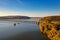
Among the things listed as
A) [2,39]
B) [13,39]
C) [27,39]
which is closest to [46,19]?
[27,39]

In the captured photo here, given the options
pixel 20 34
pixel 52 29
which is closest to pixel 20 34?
pixel 20 34

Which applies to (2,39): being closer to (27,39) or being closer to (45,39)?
(27,39)

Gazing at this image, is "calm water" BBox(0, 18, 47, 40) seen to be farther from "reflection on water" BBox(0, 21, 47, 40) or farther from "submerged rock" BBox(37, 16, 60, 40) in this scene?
"submerged rock" BBox(37, 16, 60, 40)

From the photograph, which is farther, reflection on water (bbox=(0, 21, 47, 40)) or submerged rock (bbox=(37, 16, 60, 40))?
reflection on water (bbox=(0, 21, 47, 40))

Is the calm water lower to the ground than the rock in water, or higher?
lower

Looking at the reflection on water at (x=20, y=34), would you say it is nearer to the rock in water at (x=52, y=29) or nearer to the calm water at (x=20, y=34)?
the calm water at (x=20, y=34)

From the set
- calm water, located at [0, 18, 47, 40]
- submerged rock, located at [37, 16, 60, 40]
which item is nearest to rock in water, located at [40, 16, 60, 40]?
submerged rock, located at [37, 16, 60, 40]

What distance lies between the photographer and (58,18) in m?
7.96

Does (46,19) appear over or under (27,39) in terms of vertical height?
over

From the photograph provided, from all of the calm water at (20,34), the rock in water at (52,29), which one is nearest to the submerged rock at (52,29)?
the rock in water at (52,29)

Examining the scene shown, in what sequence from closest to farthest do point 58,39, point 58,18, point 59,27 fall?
point 58,39 → point 59,27 → point 58,18

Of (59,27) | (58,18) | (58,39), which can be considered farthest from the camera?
(58,18)

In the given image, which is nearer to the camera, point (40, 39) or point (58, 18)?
point (40, 39)

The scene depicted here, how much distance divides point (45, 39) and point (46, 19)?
114 inches
